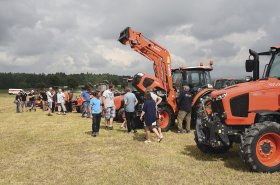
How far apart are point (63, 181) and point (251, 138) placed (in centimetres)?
390

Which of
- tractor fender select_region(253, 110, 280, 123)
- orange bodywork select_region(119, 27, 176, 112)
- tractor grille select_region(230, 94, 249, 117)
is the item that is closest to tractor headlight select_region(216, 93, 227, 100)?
tractor grille select_region(230, 94, 249, 117)

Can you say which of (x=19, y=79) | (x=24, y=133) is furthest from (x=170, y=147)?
(x=19, y=79)

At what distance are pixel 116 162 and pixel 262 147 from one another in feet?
11.2

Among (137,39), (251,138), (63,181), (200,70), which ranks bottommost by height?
(63,181)

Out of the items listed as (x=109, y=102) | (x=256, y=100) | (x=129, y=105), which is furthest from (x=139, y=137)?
(x=256, y=100)

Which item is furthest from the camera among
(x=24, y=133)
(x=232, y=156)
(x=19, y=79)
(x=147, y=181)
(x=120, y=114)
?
(x=19, y=79)

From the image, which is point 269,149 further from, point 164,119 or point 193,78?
point 193,78

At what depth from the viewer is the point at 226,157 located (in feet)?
28.8

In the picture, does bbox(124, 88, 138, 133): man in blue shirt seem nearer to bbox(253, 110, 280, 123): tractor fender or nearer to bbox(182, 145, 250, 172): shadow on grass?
bbox(182, 145, 250, 172): shadow on grass

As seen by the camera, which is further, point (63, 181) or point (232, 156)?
point (232, 156)

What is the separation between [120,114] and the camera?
16531 millimetres

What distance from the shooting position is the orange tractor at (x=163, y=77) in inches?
541

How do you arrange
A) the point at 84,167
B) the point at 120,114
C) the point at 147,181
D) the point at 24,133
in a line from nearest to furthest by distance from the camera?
the point at 147,181 < the point at 84,167 < the point at 24,133 < the point at 120,114

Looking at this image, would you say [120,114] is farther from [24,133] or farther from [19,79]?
[19,79]
